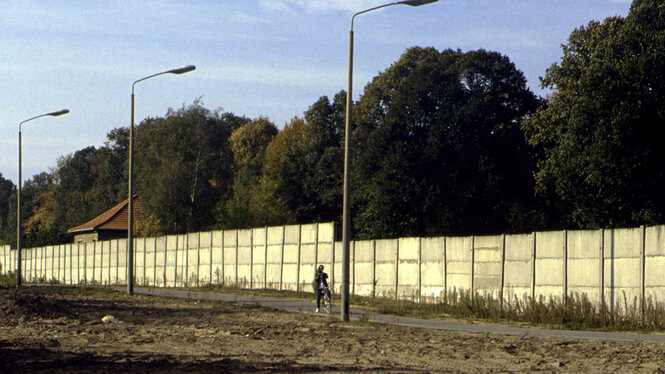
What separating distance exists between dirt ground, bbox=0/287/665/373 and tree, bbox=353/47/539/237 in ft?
107

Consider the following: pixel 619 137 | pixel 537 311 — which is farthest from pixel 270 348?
pixel 619 137

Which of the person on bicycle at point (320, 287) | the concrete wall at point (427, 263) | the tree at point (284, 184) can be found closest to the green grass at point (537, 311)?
the concrete wall at point (427, 263)

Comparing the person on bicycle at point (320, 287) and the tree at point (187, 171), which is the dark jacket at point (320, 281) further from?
the tree at point (187, 171)

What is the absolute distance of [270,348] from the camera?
15289mm

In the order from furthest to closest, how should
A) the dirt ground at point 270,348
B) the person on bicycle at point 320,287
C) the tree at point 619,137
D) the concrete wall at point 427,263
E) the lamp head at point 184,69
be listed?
the tree at point 619,137 < the lamp head at point 184,69 < the person on bicycle at point 320,287 < the concrete wall at point 427,263 < the dirt ground at point 270,348

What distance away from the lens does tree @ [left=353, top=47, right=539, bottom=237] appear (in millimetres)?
53375

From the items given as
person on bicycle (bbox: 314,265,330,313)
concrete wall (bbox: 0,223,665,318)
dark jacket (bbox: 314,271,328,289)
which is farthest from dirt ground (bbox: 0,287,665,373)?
concrete wall (bbox: 0,223,665,318)

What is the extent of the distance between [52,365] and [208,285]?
29146 mm

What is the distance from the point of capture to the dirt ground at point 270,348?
498 inches

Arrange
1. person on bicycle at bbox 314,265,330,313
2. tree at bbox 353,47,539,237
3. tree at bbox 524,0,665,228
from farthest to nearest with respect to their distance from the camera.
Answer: tree at bbox 353,47,539,237, tree at bbox 524,0,665,228, person on bicycle at bbox 314,265,330,313

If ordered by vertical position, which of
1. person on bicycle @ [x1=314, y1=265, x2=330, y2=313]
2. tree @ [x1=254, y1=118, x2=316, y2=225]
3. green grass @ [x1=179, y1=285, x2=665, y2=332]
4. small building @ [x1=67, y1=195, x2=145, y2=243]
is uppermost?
tree @ [x1=254, y1=118, x2=316, y2=225]

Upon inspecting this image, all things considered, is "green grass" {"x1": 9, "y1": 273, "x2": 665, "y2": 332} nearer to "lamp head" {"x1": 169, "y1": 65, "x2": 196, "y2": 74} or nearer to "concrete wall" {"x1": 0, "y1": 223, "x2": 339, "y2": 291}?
"concrete wall" {"x1": 0, "y1": 223, "x2": 339, "y2": 291}

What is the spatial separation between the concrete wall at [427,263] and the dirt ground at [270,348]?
7269 mm

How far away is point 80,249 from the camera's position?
5791 centimetres
